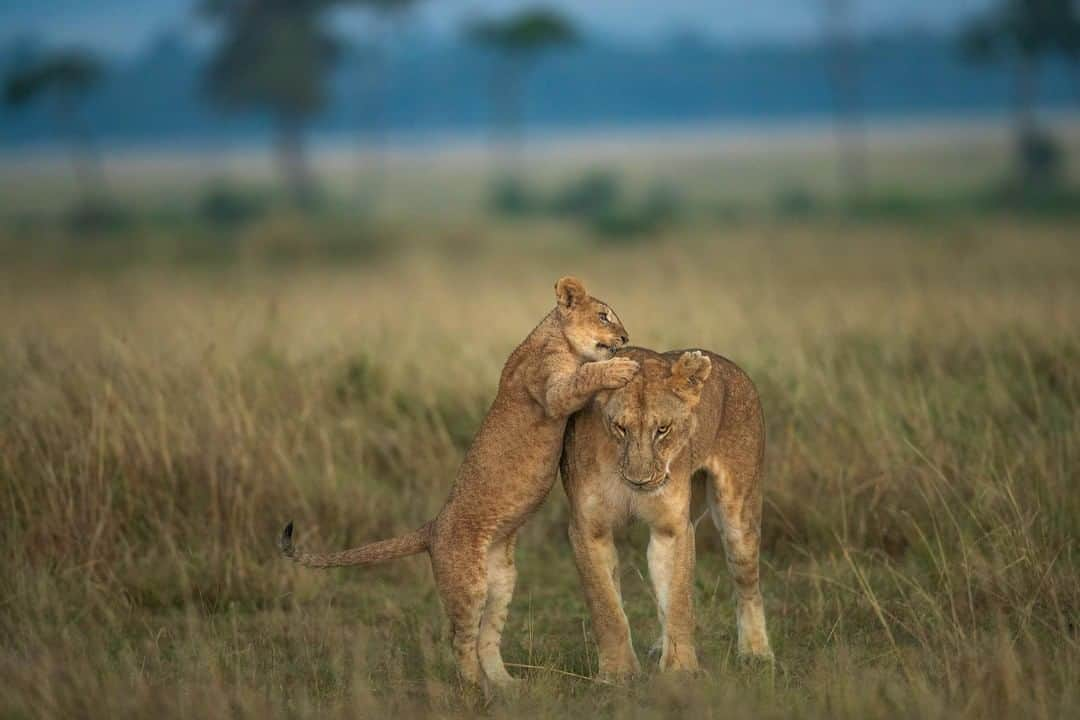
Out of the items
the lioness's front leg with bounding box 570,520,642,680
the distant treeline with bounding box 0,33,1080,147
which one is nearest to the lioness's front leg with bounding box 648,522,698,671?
the lioness's front leg with bounding box 570,520,642,680

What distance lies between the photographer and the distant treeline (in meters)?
126

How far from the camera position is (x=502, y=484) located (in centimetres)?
510

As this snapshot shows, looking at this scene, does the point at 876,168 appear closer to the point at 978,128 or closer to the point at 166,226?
the point at 978,128

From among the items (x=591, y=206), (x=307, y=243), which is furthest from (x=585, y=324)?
(x=591, y=206)

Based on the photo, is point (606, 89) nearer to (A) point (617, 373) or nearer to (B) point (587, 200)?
(B) point (587, 200)

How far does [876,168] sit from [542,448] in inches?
2496

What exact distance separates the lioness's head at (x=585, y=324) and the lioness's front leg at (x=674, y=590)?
647 mm

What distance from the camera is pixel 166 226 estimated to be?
30.7m

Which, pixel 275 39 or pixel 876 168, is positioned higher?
pixel 275 39

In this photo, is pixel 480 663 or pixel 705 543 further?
pixel 705 543

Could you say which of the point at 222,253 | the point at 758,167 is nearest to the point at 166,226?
the point at 222,253

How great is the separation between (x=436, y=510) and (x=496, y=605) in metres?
1.81

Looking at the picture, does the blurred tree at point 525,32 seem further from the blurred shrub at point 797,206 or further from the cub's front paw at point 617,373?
the cub's front paw at point 617,373

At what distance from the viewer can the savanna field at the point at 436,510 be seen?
4.75 metres
